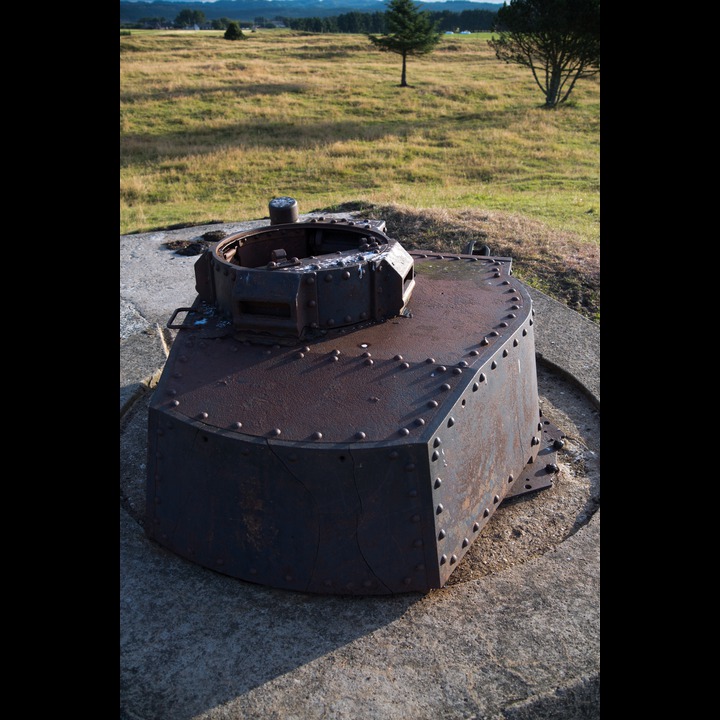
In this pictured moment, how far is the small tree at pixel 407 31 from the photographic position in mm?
31234

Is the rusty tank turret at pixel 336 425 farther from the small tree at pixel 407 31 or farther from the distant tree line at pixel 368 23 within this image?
the distant tree line at pixel 368 23

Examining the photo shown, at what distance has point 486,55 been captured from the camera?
4022cm

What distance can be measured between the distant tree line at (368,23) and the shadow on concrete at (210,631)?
72.8m

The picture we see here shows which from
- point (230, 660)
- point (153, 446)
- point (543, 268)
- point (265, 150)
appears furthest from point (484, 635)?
point (265, 150)

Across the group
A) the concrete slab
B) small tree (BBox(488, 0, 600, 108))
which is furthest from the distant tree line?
the concrete slab

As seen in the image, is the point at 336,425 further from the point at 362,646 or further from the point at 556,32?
the point at 556,32

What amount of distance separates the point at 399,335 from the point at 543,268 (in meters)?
4.02

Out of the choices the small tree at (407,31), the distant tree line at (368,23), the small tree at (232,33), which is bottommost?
the small tree at (407,31)

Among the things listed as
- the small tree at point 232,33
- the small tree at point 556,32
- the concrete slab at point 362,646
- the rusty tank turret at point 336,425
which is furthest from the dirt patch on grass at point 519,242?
the small tree at point 232,33

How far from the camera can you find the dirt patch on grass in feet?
22.4

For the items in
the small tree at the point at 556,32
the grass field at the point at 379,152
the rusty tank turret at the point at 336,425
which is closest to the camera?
the rusty tank turret at the point at 336,425

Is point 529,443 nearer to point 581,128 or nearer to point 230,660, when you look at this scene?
point 230,660

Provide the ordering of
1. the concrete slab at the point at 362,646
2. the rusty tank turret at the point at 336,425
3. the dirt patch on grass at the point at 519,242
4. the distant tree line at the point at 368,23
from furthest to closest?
1. the distant tree line at the point at 368,23
2. the dirt patch on grass at the point at 519,242
3. the rusty tank turret at the point at 336,425
4. the concrete slab at the point at 362,646

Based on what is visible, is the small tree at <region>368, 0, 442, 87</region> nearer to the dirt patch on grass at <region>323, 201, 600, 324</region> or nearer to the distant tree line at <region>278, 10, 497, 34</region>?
the dirt patch on grass at <region>323, 201, 600, 324</region>
